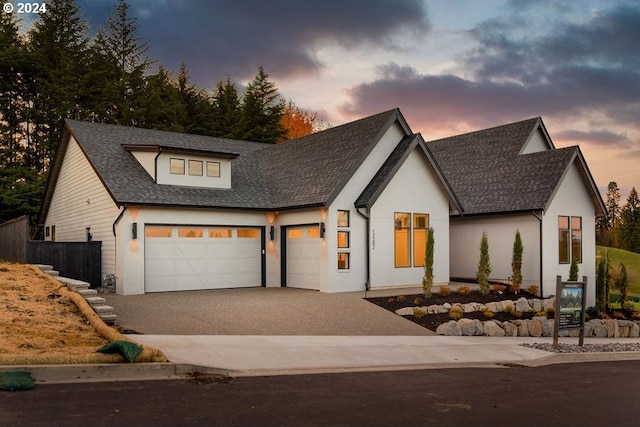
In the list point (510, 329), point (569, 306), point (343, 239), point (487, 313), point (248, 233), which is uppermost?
point (248, 233)

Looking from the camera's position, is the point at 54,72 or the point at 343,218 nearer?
the point at 343,218

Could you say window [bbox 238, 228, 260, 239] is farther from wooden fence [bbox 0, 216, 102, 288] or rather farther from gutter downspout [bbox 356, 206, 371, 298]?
wooden fence [bbox 0, 216, 102, 288]

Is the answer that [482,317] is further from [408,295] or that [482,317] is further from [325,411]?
[325,411]

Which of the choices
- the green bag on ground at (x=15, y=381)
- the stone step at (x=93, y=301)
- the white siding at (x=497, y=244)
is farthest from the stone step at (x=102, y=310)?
the white siding at (x=497, y=244)

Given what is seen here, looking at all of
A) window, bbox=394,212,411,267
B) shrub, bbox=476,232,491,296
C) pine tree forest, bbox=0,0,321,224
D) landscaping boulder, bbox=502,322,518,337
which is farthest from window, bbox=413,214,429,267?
pine tree forest, bbox=0,0,321,224

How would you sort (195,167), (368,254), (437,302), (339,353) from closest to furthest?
(339,353)
(437,302)
(368,254)
(195,167)

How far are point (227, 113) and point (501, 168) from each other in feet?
96.5

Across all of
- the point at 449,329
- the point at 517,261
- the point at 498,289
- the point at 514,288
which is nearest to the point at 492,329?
the point at 449,329

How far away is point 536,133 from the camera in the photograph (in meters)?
28.9

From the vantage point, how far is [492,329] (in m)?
16.2

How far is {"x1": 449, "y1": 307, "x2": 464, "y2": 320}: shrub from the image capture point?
16484 mm

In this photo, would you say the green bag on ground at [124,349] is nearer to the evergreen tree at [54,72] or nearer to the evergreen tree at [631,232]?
the evergreen tree at [54,72]

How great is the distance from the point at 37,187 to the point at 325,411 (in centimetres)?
3372

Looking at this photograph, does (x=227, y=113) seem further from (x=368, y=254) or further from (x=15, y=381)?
(x=15, y=381)
